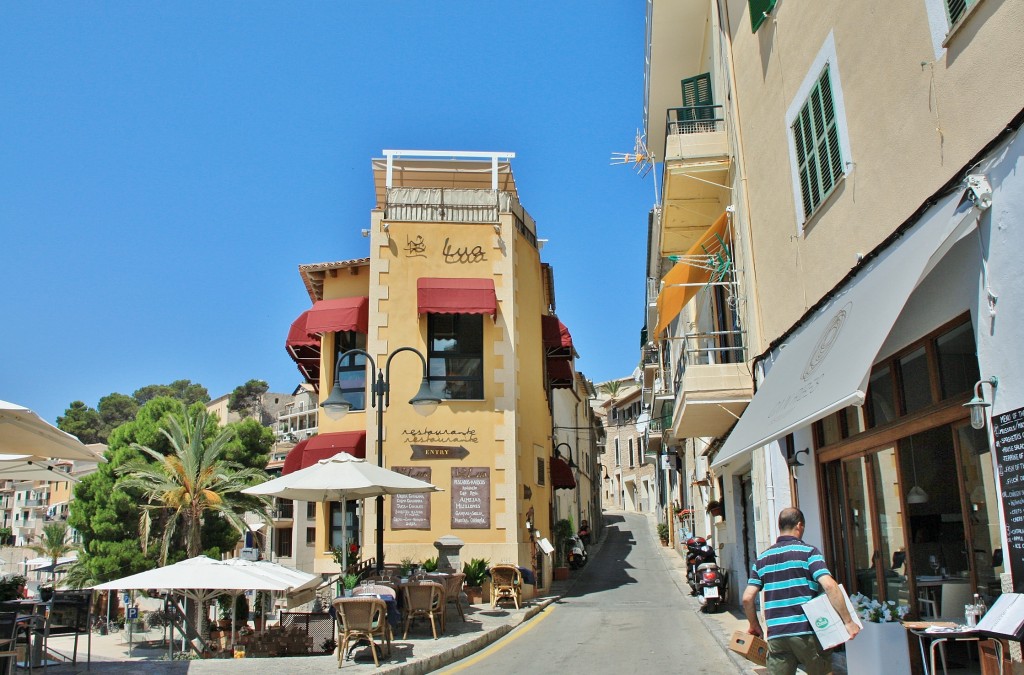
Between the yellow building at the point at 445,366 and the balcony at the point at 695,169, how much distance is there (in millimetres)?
5005

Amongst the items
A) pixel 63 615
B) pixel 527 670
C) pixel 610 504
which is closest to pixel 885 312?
pixel 527 670

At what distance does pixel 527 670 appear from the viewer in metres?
10.2

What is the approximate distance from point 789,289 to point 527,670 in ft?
19.8

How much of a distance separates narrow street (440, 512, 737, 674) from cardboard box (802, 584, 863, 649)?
14.8 feet

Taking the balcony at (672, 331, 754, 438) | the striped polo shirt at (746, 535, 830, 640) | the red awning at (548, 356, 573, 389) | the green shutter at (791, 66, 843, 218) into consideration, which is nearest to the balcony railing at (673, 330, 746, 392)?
the balcony at (672, 331, 754, 438)

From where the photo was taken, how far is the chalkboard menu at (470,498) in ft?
61.8

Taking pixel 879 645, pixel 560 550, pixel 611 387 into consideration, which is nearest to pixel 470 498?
pixel 560 550

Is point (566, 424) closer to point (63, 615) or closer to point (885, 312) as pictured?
point (63, 615)

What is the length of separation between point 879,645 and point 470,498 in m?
13.1

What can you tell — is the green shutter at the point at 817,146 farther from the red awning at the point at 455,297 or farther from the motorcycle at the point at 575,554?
the motorcycle at the point at 575,554

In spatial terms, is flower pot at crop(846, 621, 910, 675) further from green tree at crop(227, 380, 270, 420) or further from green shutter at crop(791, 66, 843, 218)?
green tree at crop(227, 380, 270, 420)

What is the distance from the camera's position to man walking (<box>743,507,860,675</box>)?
5.94 metres

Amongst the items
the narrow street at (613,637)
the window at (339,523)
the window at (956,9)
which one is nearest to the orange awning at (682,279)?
the narrow street at (613,637)

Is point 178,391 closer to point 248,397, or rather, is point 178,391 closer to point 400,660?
point 248,397
